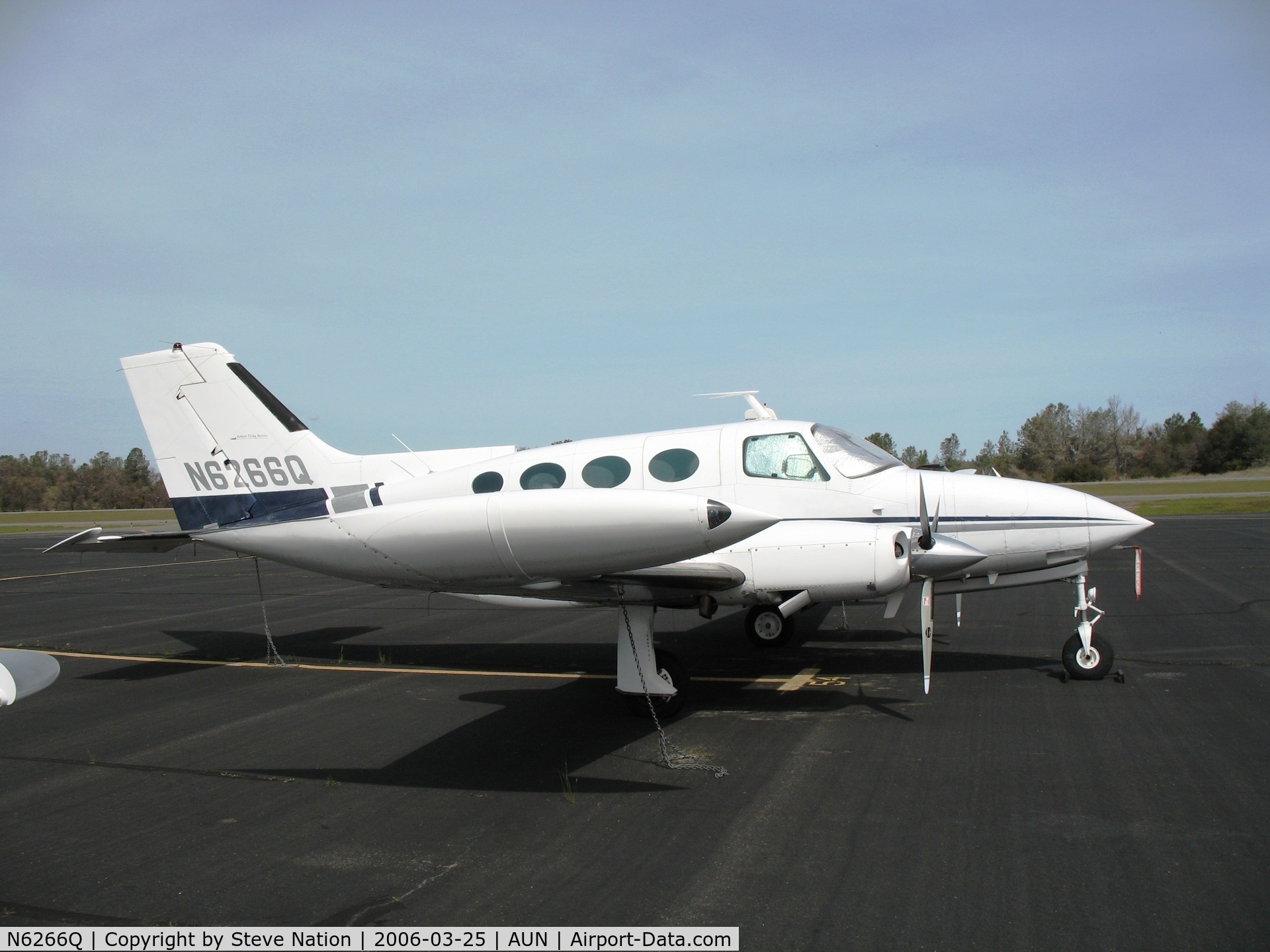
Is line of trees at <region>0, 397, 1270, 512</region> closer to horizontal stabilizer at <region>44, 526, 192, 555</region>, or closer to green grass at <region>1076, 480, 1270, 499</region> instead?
green grass at <region>1076, 480, 1270, 499</region>

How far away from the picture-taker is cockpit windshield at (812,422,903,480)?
29.5ft

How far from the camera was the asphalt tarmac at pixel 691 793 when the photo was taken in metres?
4.36

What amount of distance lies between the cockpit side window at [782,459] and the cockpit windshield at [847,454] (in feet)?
0.52

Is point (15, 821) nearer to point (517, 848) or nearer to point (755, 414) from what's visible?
point (517, 848)

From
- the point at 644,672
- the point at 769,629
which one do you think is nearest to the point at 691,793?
the point at 644,672

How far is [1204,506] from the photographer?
1633 inches

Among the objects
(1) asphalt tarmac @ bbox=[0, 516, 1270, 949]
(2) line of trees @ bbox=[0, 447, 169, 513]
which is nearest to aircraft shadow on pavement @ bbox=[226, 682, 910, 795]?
(1) asphalt tarmac @ bbox=[0, 516, 1270, 949]

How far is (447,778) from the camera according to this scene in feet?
21.6

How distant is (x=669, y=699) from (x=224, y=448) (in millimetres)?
6199

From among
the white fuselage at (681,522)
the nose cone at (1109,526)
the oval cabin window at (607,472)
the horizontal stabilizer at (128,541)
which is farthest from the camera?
the horizontal stabilizer at (128,541)

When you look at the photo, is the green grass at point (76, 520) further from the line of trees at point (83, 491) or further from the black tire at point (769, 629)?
the black tire at point (769, 629)

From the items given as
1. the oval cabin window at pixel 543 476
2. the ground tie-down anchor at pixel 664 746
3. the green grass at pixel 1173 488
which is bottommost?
the ground tie-down anchor at pixel 664 746

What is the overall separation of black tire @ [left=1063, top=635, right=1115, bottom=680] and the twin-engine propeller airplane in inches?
0.9

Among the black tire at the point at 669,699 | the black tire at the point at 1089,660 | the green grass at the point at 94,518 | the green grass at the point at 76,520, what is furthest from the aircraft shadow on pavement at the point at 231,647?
the green grass at the point at 94,518
